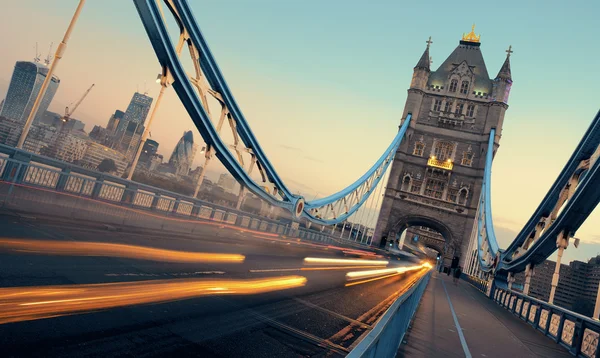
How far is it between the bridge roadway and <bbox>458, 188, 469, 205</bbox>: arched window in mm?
42240

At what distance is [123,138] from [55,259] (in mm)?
200569

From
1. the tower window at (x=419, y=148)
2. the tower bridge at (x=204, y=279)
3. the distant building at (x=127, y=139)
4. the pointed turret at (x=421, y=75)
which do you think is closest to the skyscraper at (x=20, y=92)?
the distant building at (x=127, y=139)

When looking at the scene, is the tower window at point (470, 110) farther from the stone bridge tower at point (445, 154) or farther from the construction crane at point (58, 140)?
the construction crane at point (58, 140)

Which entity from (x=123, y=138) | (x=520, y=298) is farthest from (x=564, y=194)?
(x=123, y=138)

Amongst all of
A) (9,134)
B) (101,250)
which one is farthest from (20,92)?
(101,250)

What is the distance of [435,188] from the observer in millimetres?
51438

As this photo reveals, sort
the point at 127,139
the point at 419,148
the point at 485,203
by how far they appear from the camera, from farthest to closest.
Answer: the point at 127,139, the point at 419,148, the point at 485,203

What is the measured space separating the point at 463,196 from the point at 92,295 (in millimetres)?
50134

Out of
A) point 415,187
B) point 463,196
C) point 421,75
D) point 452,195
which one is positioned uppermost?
point 421,75

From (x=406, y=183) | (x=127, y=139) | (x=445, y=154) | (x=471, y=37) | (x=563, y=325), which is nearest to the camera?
(x=563, y=325)

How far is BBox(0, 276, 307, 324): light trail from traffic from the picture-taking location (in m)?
4.62

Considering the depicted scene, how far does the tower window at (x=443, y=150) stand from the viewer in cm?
5197

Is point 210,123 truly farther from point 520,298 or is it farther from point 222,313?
point 520,298

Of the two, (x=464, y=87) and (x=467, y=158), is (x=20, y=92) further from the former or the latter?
(x=467, y=158)
